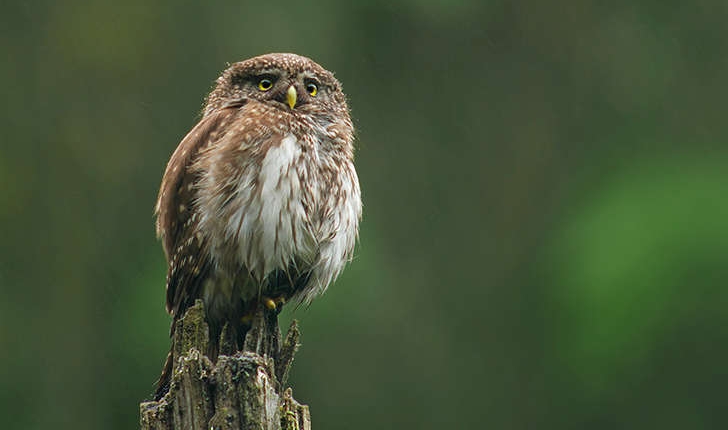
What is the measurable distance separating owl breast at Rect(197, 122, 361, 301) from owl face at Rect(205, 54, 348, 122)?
0.92 feet

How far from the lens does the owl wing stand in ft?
16.3

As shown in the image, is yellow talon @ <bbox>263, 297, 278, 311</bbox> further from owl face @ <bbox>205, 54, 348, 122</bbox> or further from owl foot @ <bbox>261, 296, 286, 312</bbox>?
owl face @ <bbox>205, 54, 348, 122</bbox>

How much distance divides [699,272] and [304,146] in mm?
6604

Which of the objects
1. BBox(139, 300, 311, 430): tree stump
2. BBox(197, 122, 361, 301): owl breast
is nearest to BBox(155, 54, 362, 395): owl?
BBox(197, 122, 361, 301): owl breast

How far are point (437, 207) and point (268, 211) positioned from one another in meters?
6.36

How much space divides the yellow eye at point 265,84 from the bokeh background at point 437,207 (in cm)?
400

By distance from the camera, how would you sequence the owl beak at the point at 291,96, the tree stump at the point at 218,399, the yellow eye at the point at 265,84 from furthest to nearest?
the yellow eye at the point at 265,84 < the owl beak at the point at 291,96 < the tree stump at the point at 218,399

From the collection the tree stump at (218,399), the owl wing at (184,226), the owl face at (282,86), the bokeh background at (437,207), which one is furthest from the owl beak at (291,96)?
the bokeh background at (437,207)

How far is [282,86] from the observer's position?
5352mm

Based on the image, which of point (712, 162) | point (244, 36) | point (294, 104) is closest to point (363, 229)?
point (244, 36)

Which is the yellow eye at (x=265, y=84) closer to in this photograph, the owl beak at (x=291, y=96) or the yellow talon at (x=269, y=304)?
the owl beak at (x=291, y=96)

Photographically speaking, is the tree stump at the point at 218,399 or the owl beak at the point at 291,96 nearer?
the tree stump at the point at 218,399

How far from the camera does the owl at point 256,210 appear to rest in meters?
4.93

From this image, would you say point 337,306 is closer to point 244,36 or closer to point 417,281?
point 417,281
